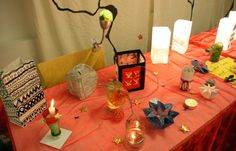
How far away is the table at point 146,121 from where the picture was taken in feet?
3.03

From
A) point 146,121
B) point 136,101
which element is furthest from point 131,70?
point 146,121

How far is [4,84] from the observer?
88 centimetres

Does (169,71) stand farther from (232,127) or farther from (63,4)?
(63,4)

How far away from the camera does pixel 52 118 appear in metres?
0.87

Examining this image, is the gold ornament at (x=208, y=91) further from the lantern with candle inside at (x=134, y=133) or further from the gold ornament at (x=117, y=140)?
the gold ornament at (x=117, y=140)

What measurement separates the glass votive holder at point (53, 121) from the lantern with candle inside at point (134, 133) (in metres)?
0.30

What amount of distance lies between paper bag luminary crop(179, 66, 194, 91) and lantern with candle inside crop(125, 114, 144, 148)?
14.5 inches

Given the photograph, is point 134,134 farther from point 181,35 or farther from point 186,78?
point 181,35

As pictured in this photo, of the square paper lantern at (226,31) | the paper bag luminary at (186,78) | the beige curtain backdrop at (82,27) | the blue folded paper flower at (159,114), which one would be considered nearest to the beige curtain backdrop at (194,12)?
the beige curtain backdrop at (82,27)

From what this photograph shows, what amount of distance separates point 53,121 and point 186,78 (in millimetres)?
718

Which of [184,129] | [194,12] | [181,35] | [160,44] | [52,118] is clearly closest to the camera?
[52,118]

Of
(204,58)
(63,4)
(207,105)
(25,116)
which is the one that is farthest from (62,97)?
(204,58)

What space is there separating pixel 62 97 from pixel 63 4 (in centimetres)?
67

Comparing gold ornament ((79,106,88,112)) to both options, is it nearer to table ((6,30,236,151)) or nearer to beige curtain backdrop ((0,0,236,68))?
table ((6,30,236,151))
